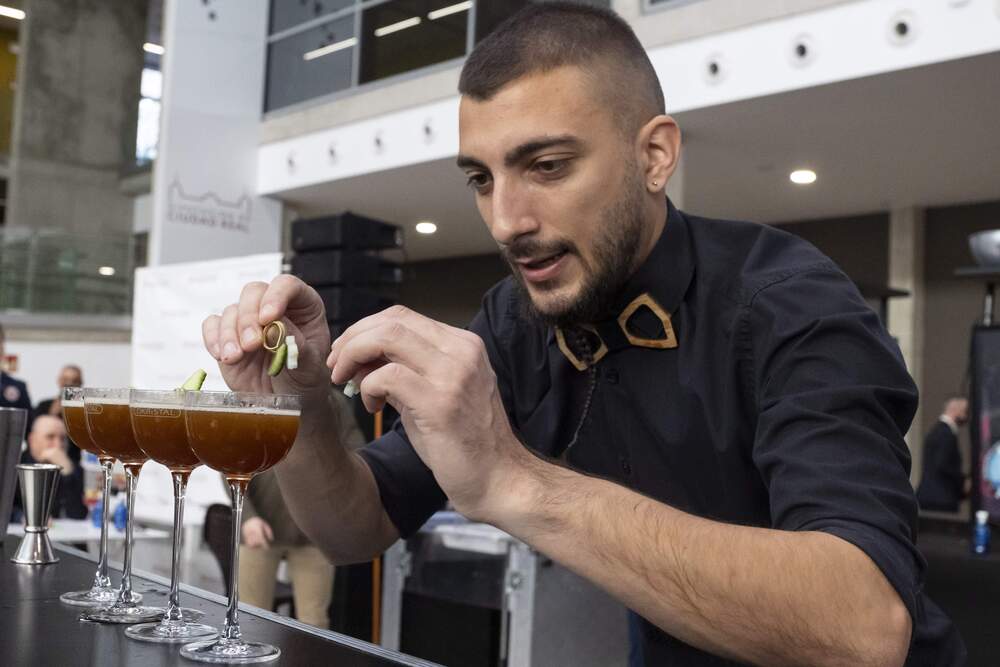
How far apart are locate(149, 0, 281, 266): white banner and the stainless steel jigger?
7225mm

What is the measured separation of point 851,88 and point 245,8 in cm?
558

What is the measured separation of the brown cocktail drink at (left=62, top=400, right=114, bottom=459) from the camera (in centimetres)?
125

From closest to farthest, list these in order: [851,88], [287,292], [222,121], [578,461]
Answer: [287,292], [578,461], [851,88], [222,121]

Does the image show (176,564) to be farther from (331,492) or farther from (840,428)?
→ (840,428)

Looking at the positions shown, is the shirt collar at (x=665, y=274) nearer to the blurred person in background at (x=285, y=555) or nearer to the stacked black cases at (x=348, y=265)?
the blurred person in background at (x=285, y=555)

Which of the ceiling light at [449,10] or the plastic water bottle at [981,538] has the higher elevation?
the ceiling light at [449,10]

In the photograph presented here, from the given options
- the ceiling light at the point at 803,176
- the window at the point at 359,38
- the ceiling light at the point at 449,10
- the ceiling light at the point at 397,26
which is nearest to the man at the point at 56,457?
the window at the point at 359,38

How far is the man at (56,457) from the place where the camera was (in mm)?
3918

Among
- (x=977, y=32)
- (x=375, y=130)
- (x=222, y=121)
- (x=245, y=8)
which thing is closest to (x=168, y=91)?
(x=222, y=121)

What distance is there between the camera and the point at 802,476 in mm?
949

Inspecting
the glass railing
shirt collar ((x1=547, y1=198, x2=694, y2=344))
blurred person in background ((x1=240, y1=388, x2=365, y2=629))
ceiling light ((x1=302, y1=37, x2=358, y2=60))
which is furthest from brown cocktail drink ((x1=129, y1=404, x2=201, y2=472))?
the glass railing

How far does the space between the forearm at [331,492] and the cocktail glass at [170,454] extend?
0.56 feet

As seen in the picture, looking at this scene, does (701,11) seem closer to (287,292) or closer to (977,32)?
(977,32)

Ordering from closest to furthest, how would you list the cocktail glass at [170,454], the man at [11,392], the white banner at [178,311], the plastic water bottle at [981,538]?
1. the cocktail glass at [170,454]
2. the plastic water bottle at [981,538]
3. the man at [11,392]
4. the white banner at [178,311]
